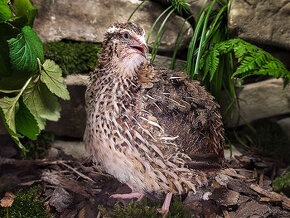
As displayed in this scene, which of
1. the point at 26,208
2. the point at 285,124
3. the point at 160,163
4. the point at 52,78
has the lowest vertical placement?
the point at 26,208

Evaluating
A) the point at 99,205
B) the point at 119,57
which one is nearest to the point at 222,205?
the point at 99,205

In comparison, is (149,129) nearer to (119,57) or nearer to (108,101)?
(108,101)

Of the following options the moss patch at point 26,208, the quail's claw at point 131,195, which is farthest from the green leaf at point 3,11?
the quail's claw at point 131,195

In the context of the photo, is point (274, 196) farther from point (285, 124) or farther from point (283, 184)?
point (285, 124)

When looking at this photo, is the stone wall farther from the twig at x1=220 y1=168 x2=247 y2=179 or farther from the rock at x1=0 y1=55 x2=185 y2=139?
the twig at x1=220 y1=168 x2=247 y2=179

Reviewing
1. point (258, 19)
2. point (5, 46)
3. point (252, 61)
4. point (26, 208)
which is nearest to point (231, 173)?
point (252, 61)

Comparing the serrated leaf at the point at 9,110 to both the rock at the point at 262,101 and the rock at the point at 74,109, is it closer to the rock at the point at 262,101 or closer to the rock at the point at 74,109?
the rock at the point at 74,109
